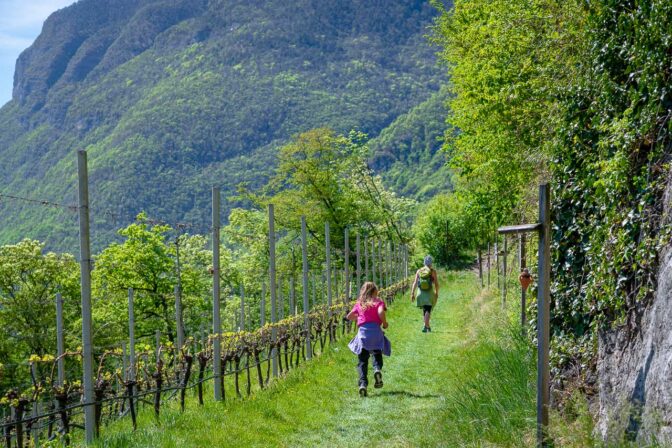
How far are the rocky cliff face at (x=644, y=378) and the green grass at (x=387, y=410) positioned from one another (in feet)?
2.57

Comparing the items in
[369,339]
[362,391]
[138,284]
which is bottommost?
[138,284]

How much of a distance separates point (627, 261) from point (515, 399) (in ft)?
5.77

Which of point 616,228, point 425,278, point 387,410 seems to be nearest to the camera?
point 616,228

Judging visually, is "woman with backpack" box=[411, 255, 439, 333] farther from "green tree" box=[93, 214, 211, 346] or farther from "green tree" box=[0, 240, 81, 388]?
"green tree" box=[0, 240, 81, 388]

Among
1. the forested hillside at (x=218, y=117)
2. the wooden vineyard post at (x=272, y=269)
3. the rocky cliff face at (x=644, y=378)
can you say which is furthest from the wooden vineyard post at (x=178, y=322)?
the forested hillside at (x=218, y=117)

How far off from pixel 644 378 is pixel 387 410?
16.7 ft

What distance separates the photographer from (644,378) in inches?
185

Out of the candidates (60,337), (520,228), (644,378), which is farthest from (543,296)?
(60,337)

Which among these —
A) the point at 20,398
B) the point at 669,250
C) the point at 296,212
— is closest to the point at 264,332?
the point at 20,398

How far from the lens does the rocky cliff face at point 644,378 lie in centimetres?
436

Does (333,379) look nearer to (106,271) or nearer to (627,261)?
(627,261)

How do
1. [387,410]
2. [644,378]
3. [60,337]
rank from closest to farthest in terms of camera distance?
1. [644,378]
2. [387,410]
3. [60,337]

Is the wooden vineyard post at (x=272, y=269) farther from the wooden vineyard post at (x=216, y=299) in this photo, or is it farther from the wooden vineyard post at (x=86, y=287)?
the wooden vineyard post at (x=86, y=287)

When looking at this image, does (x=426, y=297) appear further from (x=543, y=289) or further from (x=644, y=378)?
(x=644, y=378)
